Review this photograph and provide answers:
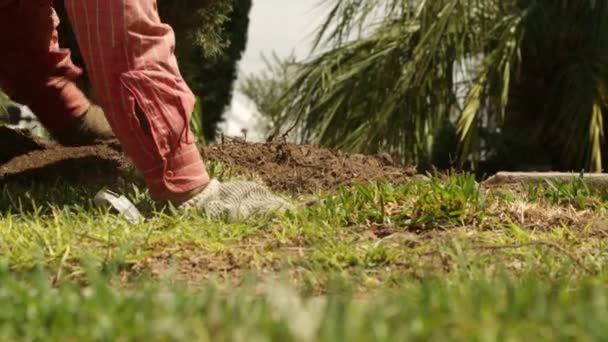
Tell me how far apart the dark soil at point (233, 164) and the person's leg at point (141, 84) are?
104cm

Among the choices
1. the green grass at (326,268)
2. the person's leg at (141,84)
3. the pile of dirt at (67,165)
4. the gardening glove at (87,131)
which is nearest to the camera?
the green grass at (326,268)

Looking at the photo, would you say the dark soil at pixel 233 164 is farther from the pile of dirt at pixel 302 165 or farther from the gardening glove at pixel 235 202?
the gardening glove at pixel 235 202

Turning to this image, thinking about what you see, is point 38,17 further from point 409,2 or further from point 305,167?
point 409,2

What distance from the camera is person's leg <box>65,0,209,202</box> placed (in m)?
3.37

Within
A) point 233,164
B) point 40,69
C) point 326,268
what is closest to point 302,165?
point 233,164

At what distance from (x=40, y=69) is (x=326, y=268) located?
102 inches

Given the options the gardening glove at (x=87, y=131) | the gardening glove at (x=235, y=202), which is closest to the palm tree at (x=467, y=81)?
the gardening glove at (x=87, y=131)

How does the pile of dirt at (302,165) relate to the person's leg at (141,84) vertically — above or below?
below

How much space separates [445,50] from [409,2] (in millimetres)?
518

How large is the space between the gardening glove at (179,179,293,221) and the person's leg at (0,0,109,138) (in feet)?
4.80

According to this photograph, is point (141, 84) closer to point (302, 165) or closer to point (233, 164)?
point (233, 164)

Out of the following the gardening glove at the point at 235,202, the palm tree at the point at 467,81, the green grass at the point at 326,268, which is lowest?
the palm tree at the point at 467,81

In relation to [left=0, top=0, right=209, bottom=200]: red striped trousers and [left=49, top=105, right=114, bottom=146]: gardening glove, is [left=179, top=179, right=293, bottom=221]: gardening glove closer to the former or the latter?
[left=0, top=0, right=209, bottom=200]: red striped trousers

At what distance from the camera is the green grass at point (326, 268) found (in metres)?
1.42
